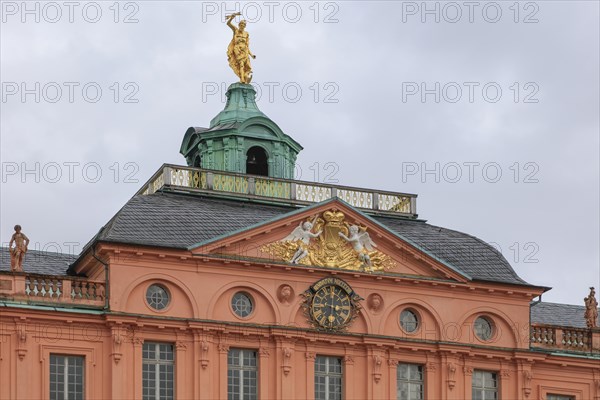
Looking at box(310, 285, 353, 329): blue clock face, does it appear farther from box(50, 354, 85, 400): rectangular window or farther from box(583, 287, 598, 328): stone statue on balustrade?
box(583, 287, 598, 328): stone statue on balustrade

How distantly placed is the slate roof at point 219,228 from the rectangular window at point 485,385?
155 inches

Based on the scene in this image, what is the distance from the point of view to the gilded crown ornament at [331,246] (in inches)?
2985

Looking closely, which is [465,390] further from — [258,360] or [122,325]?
[122,325]

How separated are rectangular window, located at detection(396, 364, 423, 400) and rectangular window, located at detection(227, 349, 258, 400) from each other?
6204mm

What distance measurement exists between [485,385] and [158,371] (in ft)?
46.9

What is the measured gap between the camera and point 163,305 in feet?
241

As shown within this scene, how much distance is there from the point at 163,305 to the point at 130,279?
5.83ft

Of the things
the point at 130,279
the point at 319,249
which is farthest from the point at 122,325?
the point at 319,249

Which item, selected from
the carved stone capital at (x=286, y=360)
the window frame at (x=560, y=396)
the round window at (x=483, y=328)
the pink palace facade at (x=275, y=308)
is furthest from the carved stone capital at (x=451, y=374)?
the carved stone capital at (x=286, y=360)

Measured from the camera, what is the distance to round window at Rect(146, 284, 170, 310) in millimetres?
73312

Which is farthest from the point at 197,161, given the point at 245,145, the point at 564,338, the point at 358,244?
the point at 564,338

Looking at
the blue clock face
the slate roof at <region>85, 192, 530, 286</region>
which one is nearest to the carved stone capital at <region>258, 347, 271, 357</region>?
the blue clock face

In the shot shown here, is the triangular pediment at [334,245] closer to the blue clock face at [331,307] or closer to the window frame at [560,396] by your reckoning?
the blue clock face at [331,307]

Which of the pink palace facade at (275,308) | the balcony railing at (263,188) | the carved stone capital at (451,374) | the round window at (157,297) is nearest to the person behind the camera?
the pink palace facade at (275,308)
